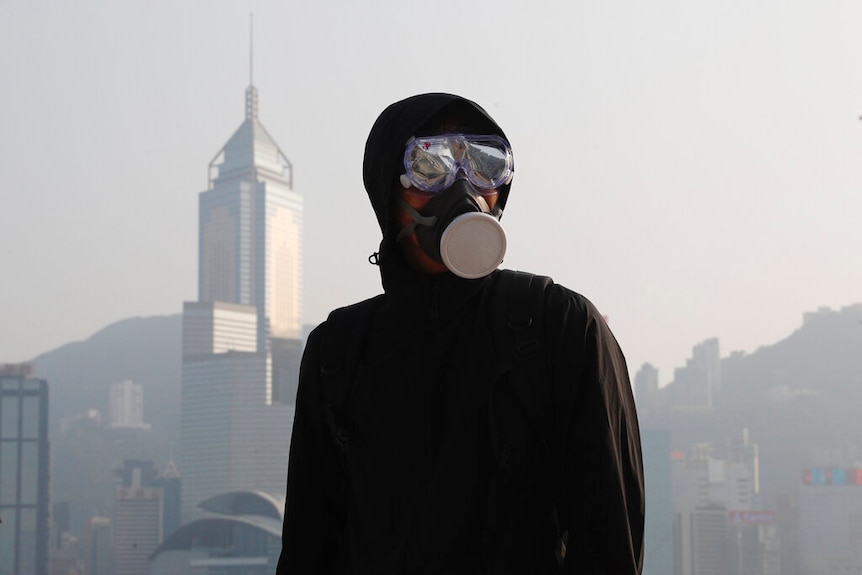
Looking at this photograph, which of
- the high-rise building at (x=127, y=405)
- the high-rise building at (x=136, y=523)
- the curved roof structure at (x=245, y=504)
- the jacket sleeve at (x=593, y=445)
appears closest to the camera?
the jacket sleeve at (x=593, y=445)

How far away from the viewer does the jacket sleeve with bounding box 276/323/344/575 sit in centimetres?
235

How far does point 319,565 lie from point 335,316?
17.4 inches

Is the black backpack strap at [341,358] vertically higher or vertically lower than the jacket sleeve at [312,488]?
higher

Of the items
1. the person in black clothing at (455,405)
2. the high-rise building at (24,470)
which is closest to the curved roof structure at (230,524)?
the high-rise building at (24,470)

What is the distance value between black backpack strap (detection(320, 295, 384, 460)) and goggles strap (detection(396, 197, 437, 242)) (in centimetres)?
15

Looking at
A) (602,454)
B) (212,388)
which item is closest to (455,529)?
(602,454)

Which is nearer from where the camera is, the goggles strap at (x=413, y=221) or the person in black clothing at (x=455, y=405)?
the person in black clothing at (x=455, y=405)

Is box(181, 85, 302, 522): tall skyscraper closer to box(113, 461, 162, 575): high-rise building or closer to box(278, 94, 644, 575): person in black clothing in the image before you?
box(113, 461, 162, 575): high-rise building

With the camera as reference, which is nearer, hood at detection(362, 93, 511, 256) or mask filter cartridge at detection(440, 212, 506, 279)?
mask filter cartridge at detection(440, 212, 506, 279)

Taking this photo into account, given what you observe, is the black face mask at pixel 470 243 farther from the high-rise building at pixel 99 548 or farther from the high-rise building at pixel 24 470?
the high-rise building at pixel 99 548

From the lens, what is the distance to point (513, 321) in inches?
82.5

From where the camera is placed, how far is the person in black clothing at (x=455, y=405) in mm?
2018

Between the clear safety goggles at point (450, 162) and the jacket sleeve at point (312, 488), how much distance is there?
36 cm

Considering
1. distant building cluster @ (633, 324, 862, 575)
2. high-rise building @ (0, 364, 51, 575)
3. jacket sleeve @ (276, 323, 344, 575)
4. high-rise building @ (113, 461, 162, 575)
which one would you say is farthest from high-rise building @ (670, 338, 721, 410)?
jacket sleeve @ (276, 323, 344, 575)
